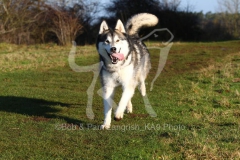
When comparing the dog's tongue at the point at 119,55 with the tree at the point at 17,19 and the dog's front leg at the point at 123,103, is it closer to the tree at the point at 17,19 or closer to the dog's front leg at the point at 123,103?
the dog's front leg at the point at 123,103

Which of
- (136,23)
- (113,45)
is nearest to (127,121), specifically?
(113,45)

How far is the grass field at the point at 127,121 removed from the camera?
436cm

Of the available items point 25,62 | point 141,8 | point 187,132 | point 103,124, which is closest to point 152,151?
point 187,132

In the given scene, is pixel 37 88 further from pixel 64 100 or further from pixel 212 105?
pixel 212 105

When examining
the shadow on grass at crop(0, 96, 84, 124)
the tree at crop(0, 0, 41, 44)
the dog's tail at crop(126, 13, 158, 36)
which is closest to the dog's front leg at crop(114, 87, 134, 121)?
the shadow on grass at crop(0, 96, 84, 124)

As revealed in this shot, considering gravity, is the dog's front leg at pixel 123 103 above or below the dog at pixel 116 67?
below

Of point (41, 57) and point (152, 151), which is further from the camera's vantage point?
point (41, 57)

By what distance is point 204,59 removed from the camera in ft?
51.5

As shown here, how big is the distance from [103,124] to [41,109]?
6.45ft

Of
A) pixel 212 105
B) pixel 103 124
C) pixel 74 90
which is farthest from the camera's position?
pixel 74 90

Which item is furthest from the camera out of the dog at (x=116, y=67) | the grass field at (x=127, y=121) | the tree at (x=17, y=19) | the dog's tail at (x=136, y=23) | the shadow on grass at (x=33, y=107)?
the tree at (x=17, y=19)

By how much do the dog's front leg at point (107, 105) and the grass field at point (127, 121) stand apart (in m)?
0.14

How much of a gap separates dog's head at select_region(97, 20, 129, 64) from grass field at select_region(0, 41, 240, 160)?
3.46 ft

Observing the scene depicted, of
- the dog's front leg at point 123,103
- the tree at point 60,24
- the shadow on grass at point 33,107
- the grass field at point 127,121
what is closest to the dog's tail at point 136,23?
the grass field at point 127,121
